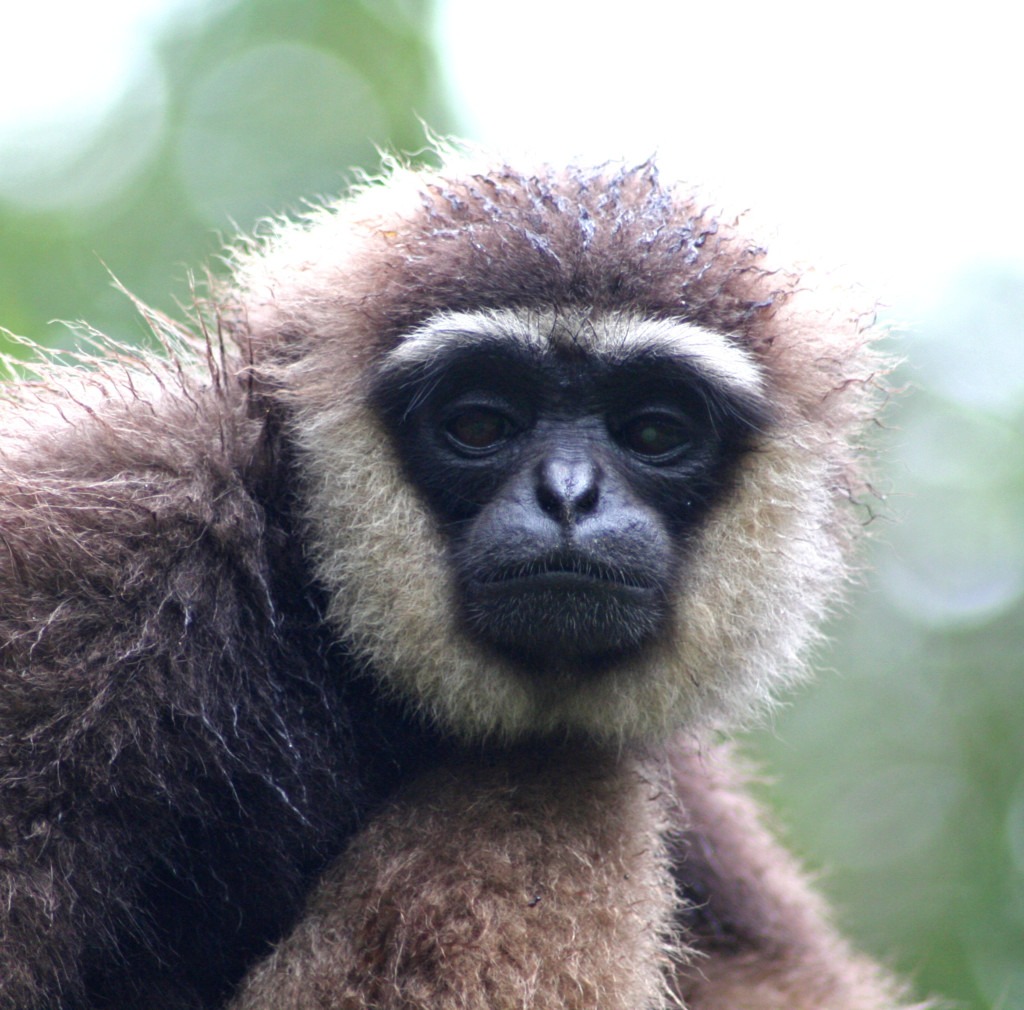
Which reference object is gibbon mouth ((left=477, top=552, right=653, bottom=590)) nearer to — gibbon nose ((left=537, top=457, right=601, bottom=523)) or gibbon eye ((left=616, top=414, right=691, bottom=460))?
gibbon nose ((left=537, top=457, right=601, bottom=523))

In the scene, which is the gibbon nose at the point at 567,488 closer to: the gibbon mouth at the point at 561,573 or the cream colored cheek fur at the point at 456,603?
the gibbon mouth at the point at 561,573

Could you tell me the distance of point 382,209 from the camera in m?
4.39

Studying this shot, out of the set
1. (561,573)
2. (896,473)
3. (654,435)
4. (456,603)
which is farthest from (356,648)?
(896,473)

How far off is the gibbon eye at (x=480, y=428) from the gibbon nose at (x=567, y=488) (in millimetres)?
242

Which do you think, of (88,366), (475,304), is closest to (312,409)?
(475,304)

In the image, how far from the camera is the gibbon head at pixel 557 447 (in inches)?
143

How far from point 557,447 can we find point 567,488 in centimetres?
17

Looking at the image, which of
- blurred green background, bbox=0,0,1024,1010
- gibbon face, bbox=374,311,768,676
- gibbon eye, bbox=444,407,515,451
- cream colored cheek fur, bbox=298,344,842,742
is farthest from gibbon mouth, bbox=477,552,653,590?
blurred green background, bbox=0,0,1024,1010

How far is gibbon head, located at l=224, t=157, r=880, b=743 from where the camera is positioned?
3635mm

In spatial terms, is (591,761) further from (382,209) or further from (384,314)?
(382,209)

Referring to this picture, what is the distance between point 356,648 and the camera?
3768mm

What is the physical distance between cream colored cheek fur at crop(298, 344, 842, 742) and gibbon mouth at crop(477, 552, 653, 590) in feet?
0.93

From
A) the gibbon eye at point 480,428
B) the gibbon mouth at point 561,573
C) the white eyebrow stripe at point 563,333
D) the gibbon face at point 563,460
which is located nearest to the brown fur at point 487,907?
the gibbon face at point 563,460

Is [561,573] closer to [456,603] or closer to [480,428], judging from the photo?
[456,603]
